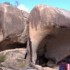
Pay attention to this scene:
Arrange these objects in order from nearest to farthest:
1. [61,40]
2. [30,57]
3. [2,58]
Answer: [2,58]
[30,57]
[61,40]

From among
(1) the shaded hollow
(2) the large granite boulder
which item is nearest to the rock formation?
(2) the large granite boulder

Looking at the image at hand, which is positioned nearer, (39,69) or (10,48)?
(39,69)

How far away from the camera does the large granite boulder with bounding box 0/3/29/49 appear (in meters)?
8.35

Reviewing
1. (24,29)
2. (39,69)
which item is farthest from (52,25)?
(39,69)

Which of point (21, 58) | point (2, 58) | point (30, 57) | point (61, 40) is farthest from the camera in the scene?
point (61, 40)

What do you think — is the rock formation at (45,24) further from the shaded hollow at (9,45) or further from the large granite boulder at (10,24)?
the shaded hollow at (9,45)

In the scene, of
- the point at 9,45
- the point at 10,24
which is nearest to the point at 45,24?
the point at 10,24

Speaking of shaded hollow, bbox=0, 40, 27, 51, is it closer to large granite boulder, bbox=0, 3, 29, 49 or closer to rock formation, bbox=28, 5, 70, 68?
large granite boulder, bbox=0, 3, 29, 49

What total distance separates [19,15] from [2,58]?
1.65 metres

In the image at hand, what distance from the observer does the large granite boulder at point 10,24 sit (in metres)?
8.35

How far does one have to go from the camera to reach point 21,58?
8344mm

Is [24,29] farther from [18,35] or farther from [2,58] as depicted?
[2,58]

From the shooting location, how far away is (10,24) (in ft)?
27.8

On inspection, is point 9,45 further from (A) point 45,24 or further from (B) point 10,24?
(A) point 45,24
